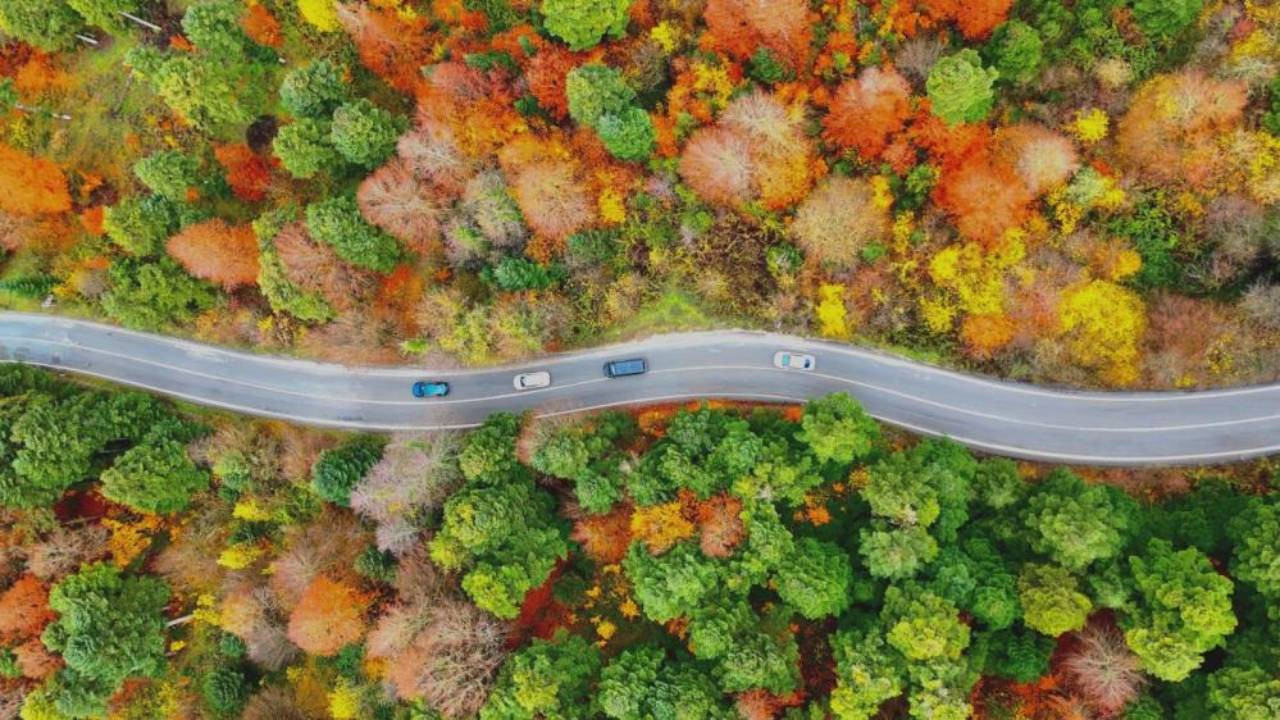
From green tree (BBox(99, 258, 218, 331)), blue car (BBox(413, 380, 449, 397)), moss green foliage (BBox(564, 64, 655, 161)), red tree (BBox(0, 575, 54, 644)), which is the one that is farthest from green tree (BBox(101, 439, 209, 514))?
moss green foliage (BBox(564, 64, 655, 161))

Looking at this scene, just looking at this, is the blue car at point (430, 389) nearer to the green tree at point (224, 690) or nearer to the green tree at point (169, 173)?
the green tree at point (169, 173)

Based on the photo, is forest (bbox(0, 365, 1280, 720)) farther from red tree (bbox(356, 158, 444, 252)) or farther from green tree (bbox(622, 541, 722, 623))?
red tree (bbox(356, 158, 444, 252))

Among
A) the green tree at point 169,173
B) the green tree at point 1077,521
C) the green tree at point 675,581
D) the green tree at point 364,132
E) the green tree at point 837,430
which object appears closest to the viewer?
the green tree at point 1077,521

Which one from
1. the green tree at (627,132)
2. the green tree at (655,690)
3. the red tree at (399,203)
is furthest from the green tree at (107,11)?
the green tree at (655,690)

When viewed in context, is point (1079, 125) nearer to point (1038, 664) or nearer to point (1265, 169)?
point (1265, 169)

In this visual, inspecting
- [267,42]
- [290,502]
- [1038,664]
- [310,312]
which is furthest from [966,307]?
[267,42]
